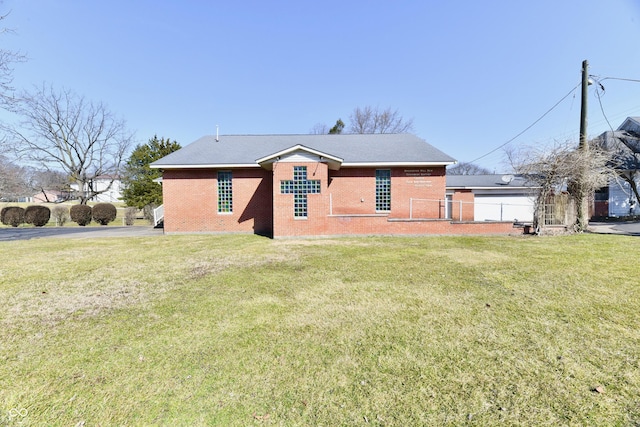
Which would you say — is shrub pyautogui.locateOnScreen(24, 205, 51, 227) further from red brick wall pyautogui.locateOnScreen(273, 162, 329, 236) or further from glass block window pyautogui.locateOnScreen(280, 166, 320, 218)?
glass block window pyautogui.locateOnScreen(280, 166, 320, 218)

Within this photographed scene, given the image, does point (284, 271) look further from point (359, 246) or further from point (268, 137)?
point (268, 137)

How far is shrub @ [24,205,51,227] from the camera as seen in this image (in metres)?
21.5

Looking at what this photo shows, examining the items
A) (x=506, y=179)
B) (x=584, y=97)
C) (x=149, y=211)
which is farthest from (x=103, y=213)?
(x=584, y=97)

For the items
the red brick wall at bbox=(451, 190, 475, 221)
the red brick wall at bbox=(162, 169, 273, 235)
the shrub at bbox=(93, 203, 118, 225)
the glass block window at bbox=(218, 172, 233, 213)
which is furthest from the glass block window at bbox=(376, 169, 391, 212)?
the shrub at bbox=(93, 203, 118, 225)

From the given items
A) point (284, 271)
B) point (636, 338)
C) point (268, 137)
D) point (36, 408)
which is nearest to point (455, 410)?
point (636, 338)

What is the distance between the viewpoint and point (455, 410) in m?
2.33

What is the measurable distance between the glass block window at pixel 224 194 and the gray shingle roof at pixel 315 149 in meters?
1.00

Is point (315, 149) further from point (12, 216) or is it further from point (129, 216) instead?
point (12, 216)

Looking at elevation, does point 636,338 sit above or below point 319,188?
below

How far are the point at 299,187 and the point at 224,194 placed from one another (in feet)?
17.0

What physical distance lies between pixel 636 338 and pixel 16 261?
A: 14.6m

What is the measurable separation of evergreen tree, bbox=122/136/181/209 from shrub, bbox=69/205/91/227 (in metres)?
4.91

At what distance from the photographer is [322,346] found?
3.38 m

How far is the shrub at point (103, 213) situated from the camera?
77.7ft
